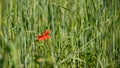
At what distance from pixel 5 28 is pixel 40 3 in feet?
0.89

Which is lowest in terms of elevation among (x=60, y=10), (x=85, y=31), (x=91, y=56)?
(x=91, y=56)

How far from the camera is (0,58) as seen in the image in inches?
25.0

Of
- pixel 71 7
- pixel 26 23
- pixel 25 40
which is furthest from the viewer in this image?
pixel 71 7

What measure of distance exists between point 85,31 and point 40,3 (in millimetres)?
284

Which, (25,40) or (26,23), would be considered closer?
(25,40)

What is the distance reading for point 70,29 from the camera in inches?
59.1

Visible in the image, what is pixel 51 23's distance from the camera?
57.4 inches

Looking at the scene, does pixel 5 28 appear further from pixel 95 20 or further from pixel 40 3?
pixel 95 20

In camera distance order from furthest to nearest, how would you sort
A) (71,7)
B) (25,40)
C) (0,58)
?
(71,7) < (25,40) < (0,58)

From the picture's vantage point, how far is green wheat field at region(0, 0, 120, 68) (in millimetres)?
1354

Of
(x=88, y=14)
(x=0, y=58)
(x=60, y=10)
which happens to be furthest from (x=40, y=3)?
(x=0, y=58)

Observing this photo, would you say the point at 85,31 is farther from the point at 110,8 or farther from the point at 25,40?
the point at 25,40

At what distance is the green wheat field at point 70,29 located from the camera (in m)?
1.35

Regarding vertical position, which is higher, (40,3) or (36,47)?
(40,3)
